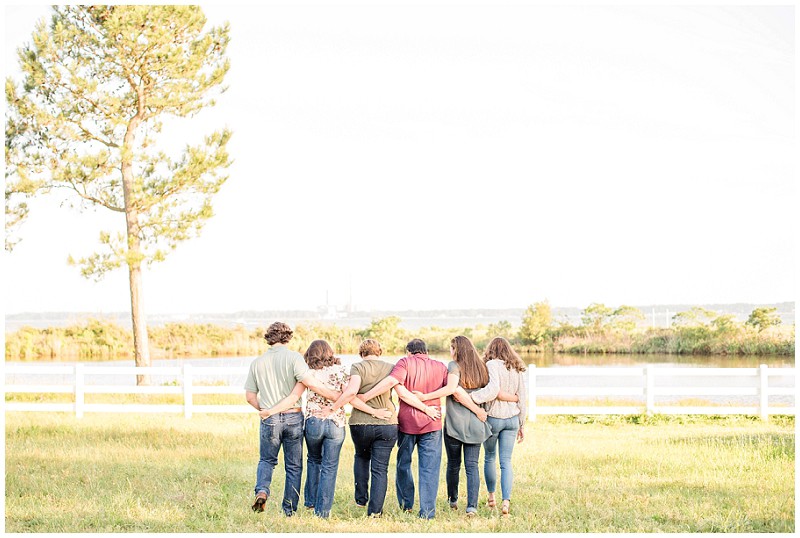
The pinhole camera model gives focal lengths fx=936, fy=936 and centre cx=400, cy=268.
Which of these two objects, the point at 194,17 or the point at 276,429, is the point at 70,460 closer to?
the point at 276,429

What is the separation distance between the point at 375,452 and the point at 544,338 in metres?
28.0

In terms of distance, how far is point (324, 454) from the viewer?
8391 mm

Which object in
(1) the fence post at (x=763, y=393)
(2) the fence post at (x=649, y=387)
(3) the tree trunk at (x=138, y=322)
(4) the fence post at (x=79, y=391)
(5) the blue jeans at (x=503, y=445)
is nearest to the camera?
(5) the blue jeans at (x=503, y=445)

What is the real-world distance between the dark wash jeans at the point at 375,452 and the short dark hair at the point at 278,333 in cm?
100

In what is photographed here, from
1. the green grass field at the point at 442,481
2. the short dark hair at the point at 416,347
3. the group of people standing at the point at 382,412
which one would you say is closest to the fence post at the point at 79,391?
the green grass field at the point at 442,481

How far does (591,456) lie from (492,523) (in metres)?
4.34

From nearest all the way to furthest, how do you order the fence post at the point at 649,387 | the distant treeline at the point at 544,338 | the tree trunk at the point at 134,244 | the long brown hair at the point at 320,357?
the long brown hair at the point at 320,357 < the fence post at the point at 649,387 < the tree trunk at the point at 134,244 < the distant treeline at the point at 544,338

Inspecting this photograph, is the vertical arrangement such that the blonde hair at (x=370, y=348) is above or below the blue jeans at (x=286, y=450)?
above

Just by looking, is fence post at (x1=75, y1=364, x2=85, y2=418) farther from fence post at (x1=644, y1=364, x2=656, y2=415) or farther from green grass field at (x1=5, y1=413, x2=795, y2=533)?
fence post at (x1=644, y1=364, x2=656, y2=415)

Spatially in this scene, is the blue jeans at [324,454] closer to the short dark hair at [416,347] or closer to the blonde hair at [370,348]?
the blonde hair at [370,348]

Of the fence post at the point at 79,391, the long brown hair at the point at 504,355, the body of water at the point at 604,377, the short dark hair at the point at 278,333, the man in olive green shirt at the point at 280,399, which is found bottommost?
the body of water at the point at 604,377

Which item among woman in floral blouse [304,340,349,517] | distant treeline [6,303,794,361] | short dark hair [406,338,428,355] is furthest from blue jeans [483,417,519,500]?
distant treeline [6,303,794,361]

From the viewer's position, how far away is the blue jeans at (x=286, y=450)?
848cm

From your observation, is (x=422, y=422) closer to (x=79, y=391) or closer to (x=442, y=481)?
(x=442, y=481)
